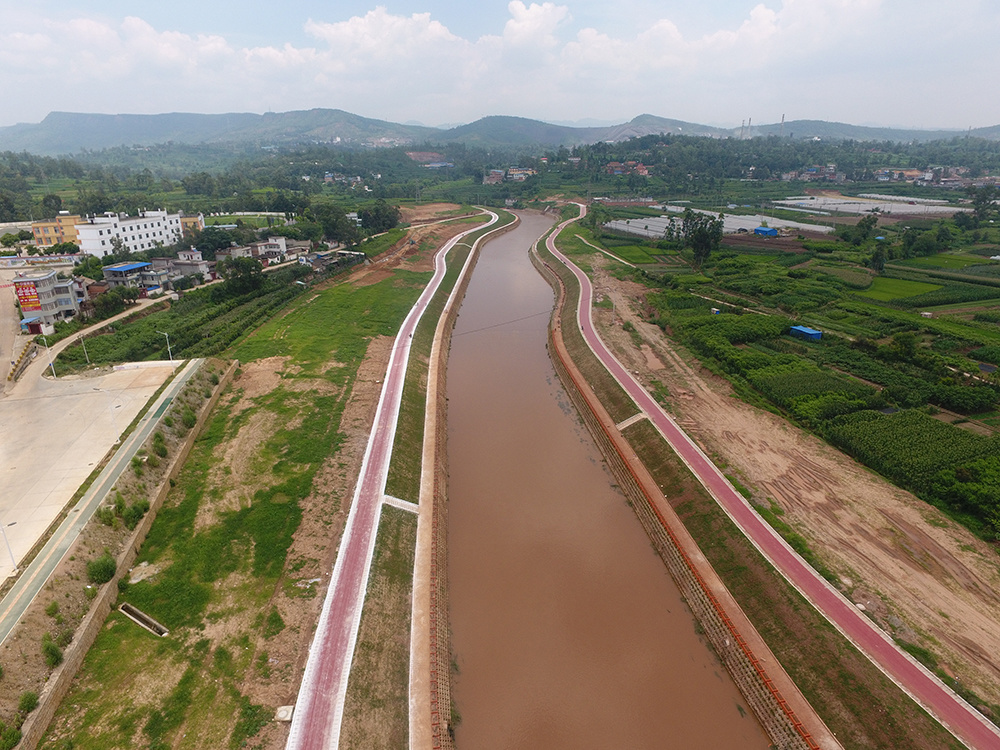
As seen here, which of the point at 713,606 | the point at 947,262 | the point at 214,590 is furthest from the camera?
the point at 947,262

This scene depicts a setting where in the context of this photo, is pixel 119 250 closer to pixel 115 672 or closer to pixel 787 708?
pixel 115 672

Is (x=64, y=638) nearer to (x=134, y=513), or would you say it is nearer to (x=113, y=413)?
(x=134, y=513)

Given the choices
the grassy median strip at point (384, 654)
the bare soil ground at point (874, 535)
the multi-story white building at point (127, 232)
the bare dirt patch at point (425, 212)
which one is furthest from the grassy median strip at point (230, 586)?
the bare dirt patch at point (425, 212)

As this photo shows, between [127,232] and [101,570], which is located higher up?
[127,232]

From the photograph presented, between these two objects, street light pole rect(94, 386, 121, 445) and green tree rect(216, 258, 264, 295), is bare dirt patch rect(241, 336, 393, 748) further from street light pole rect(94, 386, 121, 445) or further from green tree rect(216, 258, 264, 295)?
green tree rect(216, 258, 264, 295)

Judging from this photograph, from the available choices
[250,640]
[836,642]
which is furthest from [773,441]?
[250,640]

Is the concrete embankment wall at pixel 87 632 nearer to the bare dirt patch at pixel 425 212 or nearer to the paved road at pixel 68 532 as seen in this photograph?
the paved road at pixel 68 532

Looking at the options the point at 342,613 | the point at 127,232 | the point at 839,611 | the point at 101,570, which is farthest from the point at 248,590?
the point at 127,232
